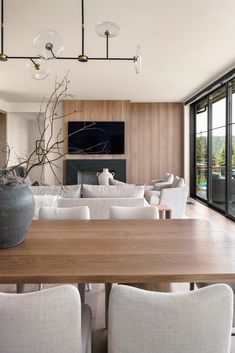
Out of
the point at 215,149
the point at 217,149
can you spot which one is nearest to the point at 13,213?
the point at 217,149

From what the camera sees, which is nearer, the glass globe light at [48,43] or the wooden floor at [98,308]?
the wooden floor at [98,308]

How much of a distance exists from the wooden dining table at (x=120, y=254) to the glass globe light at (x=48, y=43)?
5.55 feet

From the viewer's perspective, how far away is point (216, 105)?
6.91 m

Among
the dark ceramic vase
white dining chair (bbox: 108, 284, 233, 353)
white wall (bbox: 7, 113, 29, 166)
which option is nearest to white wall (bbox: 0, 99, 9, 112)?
white wall (bbox: 7, 113, 29, 166)

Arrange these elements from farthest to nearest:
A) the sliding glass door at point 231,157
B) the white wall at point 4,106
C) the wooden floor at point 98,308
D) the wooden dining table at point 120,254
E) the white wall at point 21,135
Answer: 1. the white wall at point 21,135
2. the white wall at point 4,106
3. the sliding glass door at point 231,157
4. the wooden floor at point 98,308
5. the wooden dining table at point 120,254

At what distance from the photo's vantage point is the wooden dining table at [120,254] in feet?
4.11

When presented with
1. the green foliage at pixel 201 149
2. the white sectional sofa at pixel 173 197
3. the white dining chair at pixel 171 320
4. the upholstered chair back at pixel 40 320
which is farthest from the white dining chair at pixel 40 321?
the green foliage at pixel 201 149

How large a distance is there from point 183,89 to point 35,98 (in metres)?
4.00

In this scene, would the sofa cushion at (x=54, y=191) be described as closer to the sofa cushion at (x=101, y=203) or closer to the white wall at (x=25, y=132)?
the sofa cushion at (x=101, y=203)

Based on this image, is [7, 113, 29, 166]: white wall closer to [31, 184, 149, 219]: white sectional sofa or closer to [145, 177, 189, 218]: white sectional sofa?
[145, 177, 189, 218]: white sectional sofa

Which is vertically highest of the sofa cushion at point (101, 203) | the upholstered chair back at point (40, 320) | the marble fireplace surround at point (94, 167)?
the marble fireplace surround at point (94, 167)

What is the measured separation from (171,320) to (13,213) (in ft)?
3.30

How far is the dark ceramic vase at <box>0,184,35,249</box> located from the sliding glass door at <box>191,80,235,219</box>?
489 cm

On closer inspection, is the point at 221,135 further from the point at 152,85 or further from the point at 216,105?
the point at 152,85
